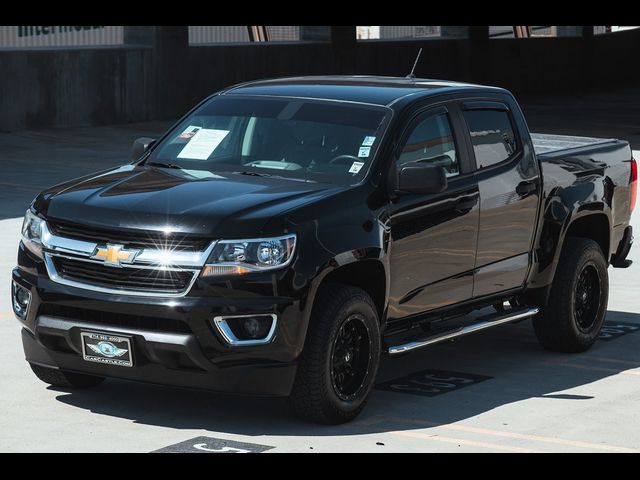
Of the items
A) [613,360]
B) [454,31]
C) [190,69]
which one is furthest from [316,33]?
[613,360]

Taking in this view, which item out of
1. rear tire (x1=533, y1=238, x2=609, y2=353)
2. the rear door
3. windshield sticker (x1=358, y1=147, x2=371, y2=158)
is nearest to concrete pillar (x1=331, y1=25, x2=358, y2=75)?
rear tire (x1=533, y1=238, x2=609, y2=353)

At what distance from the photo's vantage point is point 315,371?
7691 millimetres

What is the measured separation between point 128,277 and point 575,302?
3816 mm

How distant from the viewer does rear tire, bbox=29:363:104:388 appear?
332 inches

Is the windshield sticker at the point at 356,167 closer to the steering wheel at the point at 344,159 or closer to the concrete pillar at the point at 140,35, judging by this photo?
the steering wheel at the point at 344,159

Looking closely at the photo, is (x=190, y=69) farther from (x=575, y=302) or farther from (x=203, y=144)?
(x=203, y=144)

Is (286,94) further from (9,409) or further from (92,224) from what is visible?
(9,409)

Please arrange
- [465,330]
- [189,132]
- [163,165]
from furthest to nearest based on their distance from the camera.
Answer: [189,132] < [465,330] < [163,165]

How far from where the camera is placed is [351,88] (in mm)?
9148

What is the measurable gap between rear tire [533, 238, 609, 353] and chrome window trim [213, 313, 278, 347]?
311 centimetres

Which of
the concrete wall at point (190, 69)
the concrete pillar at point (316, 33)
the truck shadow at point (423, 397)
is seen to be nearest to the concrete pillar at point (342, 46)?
the concrete wall at point (190, 69)

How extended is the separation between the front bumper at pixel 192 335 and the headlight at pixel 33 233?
1.12 feet
